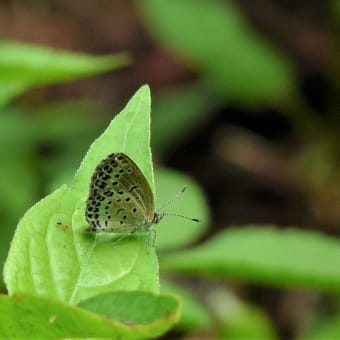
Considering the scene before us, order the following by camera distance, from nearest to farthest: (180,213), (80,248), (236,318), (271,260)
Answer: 1. (80,248)
2. (271,260)
3. (180,213)
4. (236,318)

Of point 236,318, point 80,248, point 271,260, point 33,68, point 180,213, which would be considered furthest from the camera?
point 236,318

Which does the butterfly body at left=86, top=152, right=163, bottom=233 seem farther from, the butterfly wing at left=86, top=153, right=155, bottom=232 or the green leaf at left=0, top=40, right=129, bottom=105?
the green leaf at left=0, top=40, right=129, bottom=105

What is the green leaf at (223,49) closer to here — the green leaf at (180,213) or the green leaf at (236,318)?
the green leaf at (236,318)

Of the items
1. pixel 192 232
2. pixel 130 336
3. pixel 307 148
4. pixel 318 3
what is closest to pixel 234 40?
pixel 307 148

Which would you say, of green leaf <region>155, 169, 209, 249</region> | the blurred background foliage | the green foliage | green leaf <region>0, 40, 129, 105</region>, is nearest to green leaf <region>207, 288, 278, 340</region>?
the blurred background foliage

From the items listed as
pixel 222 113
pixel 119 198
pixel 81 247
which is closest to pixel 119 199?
pixel 119 198

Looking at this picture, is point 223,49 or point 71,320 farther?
point 223,49

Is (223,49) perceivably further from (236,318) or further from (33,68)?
(33,68)
